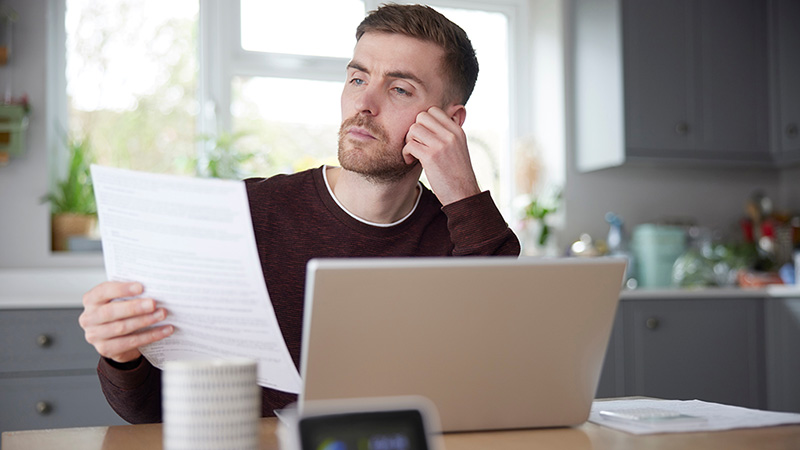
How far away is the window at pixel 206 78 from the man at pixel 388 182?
172 cm

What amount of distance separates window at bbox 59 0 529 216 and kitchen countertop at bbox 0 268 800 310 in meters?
0.53

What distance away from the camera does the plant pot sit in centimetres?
324

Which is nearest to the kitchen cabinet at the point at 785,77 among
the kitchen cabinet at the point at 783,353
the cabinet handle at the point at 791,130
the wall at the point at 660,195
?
the cabinet handle at the point at 791,130

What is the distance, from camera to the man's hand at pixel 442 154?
1.57 meters

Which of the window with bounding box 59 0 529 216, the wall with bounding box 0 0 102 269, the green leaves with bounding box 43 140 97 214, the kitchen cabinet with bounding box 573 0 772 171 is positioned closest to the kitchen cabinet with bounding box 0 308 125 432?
the wall with bounding box 0 0 102 269

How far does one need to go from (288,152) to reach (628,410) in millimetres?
2677

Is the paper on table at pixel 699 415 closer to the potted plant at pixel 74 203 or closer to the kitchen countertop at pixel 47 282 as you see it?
the kitchen countertop at pixel 47 282

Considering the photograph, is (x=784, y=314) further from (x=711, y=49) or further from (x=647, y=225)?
(x=711, y=49)

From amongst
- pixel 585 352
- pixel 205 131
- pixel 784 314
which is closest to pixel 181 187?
pixel 585 352

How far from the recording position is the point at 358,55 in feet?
5.52

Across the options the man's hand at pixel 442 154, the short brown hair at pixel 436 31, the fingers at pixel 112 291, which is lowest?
the fingers at pixel 112 291

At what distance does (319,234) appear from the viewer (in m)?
1.63

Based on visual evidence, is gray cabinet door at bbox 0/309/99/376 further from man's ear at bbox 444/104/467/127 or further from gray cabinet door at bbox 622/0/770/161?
gray cabinet door at bbox 622/0/770/161

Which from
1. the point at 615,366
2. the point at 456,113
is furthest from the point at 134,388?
the point at 615,366
